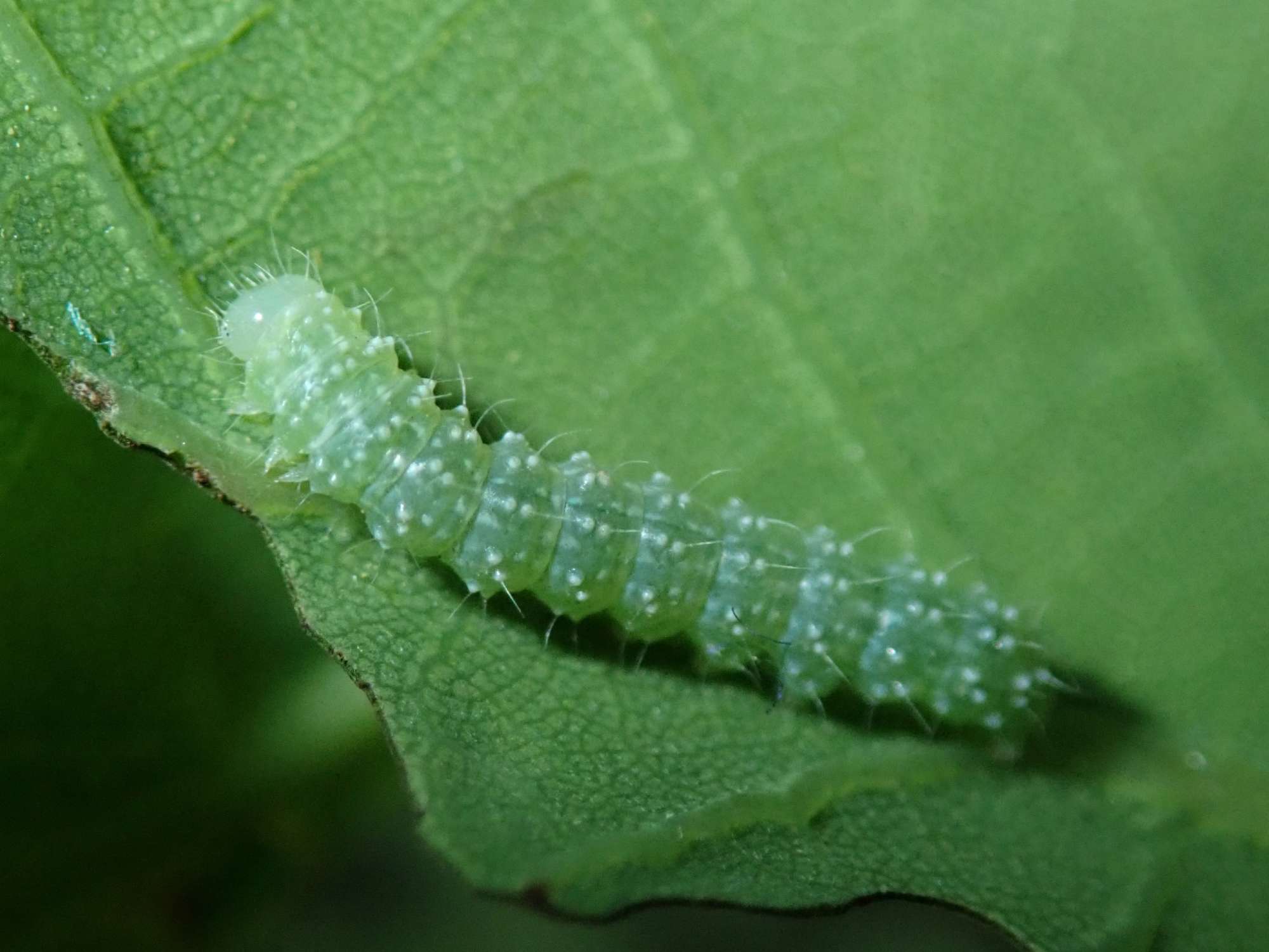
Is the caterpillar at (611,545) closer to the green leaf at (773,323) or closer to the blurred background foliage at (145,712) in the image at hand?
the green leaf at (773,323)

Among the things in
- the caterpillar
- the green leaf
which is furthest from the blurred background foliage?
the caterpillar

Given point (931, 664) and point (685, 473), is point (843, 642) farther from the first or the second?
point (685, 473)

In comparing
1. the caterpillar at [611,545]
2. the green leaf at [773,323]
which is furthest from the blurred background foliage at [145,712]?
the caterpillar at [611,545]

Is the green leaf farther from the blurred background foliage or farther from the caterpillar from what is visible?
the blurred background foliage

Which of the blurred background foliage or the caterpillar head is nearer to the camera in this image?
the caterpillar head

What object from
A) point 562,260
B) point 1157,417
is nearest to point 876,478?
point 1157,417
